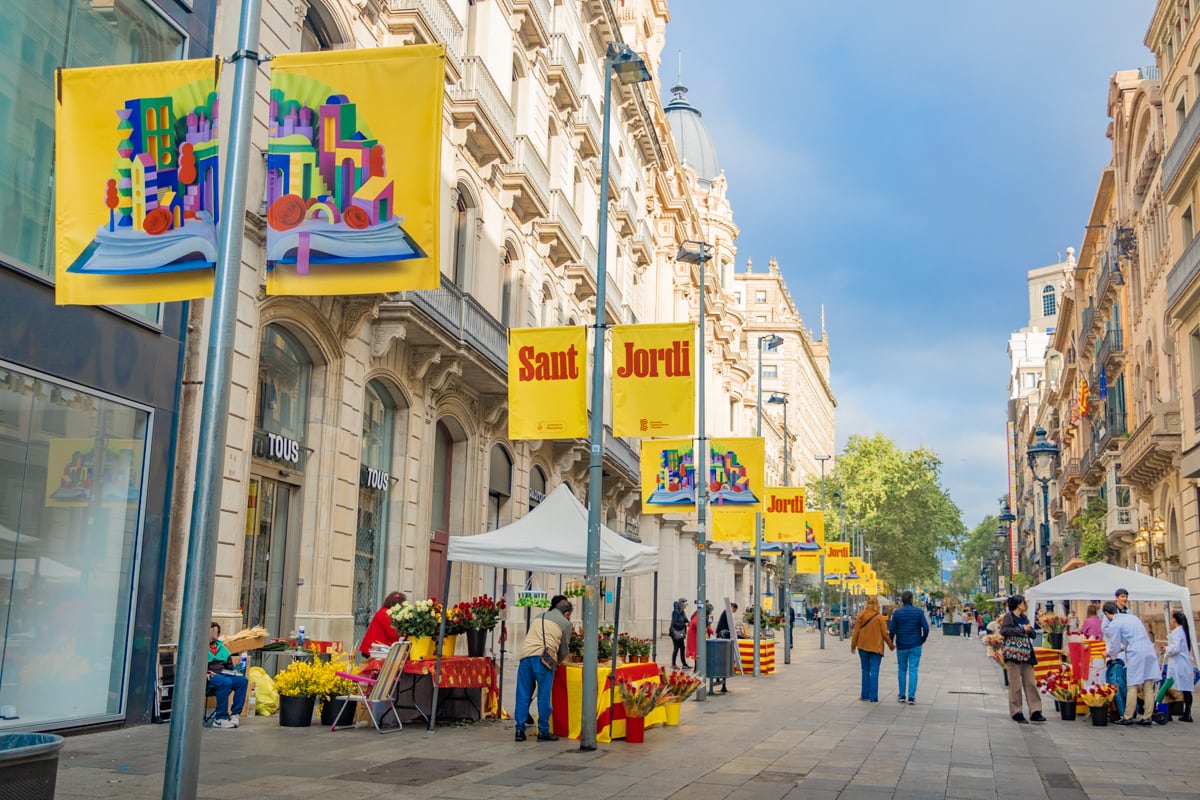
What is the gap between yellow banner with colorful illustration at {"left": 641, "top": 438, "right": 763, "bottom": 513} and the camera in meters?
23.3

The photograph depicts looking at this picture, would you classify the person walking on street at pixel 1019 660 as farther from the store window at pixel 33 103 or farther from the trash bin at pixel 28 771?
the trash bin at pixel 28 771

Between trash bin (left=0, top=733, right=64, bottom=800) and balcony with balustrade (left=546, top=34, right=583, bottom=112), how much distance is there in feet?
86.8

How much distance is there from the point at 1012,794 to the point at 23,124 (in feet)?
37.9

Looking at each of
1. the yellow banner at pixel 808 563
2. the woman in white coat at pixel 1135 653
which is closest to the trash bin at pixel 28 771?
the woman in white coat at pixel 1135 653

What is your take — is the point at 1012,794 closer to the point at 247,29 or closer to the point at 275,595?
the point at 247,29

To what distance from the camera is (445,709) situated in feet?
47.2

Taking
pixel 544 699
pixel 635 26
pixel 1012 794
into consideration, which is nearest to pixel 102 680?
pixel 544 699

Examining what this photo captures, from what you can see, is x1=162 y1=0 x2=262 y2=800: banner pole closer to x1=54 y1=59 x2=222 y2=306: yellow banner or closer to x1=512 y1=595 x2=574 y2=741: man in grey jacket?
x1=54 y1=59 x2=222 y2=306: yellow banner

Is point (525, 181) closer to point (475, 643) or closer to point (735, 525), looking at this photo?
point (735, 525)

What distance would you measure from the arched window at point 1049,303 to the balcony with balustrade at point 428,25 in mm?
113443

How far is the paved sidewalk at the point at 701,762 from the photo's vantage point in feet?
31.1

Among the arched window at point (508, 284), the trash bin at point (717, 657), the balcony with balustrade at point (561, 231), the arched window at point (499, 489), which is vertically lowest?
the trash bin at point (717, 657)

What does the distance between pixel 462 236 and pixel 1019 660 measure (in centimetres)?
1397

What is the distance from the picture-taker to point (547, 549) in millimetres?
14359
